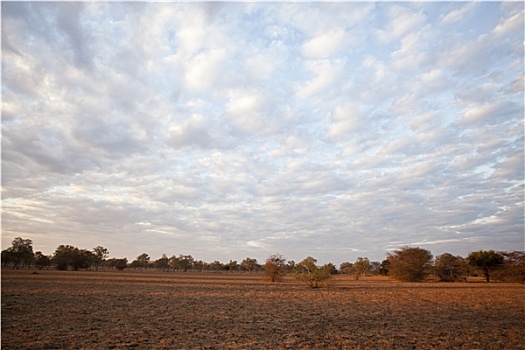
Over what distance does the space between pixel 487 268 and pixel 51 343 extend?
218 feet

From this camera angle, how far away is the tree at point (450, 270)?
184 ft

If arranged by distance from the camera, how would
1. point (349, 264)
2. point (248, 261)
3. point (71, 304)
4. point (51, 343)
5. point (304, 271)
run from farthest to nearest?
1. point (248, 261)
2. point (349, 264)
3. point (304, 271)
4. point (71, 304)
5. point (51, 343)

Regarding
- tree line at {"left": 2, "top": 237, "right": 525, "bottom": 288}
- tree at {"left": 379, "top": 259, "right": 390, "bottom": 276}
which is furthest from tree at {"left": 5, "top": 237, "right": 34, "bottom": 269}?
tree at {"left": 379, "top": 259, "right": 390, "bottom": 276}

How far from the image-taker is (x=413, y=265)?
54.6 m

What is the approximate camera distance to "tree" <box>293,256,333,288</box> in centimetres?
3647

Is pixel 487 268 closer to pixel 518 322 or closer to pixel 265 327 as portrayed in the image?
pixel 518 322

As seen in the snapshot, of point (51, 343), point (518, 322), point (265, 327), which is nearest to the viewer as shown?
point (51, 343)

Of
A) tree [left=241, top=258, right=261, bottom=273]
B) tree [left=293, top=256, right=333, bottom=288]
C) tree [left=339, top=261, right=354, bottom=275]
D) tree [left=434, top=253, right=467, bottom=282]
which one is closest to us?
tree [left=293, top=256, right=333, bottom=288]

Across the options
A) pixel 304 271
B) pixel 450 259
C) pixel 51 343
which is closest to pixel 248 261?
pixel 450 259

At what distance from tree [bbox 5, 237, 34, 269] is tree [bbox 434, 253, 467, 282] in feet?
319

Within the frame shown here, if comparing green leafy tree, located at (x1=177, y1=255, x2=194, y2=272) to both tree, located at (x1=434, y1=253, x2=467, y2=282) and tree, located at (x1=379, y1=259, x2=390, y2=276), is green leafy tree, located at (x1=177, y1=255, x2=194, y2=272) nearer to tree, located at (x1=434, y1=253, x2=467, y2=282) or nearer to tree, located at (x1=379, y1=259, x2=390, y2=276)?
tree, located at (x1=379, y1=259, x2=390, y2=276)

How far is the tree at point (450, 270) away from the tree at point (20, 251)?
97093 mm

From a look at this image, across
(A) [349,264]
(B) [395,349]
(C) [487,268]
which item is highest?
(B) [395,349]

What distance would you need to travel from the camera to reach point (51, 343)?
9445 mm
